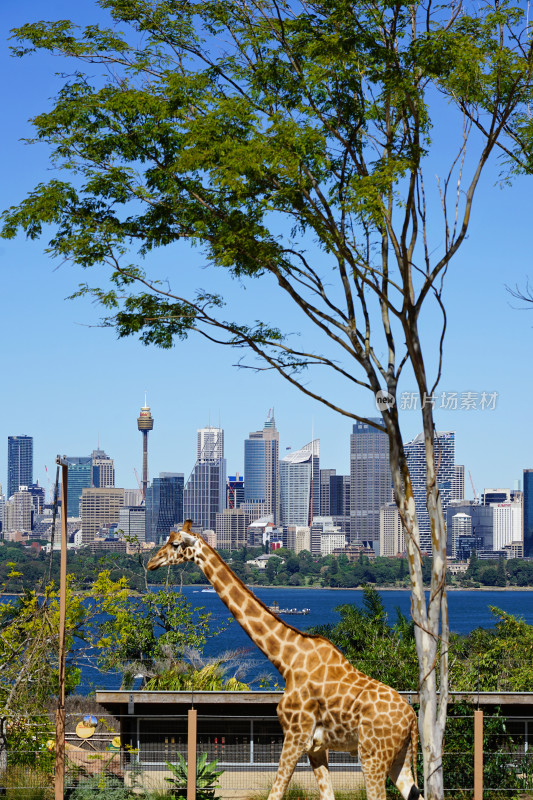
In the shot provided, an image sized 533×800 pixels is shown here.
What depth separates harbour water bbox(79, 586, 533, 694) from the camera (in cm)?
11006

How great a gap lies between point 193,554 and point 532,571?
185m

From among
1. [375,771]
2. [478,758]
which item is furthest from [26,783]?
[478,758]

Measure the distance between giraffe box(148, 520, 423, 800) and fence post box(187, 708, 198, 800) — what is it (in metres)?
1.73

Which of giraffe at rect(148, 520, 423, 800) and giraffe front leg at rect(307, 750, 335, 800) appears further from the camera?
giraffe front leg at rect(307, 750, 335, 800)

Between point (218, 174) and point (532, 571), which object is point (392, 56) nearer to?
point (218, 174)

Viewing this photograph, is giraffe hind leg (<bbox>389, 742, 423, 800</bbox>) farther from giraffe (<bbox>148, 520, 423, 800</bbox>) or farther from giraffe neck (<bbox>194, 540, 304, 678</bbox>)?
giraffe neck (<bbox>194, 540, 304, 678</bbox>)

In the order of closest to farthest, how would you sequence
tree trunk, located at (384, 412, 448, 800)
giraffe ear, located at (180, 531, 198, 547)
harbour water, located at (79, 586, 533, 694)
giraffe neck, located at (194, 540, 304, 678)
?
1. giraffe neck, located at (194, 540, 304, 678)
2. giraffe ear, located at (180, 531, 198, 547)
3. tree trunk, located at (384, 412, 448, 800)
4. harbour water, located at (79, 586, 533, 694)

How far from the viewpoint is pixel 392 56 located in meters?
12.5

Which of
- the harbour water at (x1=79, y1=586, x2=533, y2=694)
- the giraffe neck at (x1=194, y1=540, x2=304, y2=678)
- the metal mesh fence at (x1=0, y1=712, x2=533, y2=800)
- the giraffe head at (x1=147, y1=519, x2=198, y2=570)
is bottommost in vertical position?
the harbour water at (x1=79, y1=586, x2=533, y2=694)

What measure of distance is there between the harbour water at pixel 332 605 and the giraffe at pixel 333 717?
2816 inches

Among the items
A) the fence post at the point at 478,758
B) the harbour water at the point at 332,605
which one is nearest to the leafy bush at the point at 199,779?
the fence post at the point at 478,758

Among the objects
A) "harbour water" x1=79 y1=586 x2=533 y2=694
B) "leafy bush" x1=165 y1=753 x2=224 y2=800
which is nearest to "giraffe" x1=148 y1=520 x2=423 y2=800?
"leafy bush" x1=165 y1=753 x2=224 y2=800

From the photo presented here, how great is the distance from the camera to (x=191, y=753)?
1249cm

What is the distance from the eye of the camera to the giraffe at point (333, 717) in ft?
35.2
